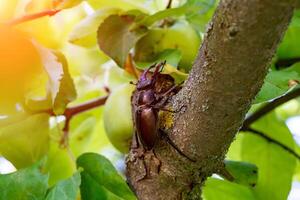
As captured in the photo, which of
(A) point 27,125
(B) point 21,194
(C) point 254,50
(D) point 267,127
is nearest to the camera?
(C) point 254,50

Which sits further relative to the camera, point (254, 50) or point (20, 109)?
point (20, 109)

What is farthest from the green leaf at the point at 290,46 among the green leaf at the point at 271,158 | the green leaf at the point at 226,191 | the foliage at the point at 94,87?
the green leaf at the point at 226,191

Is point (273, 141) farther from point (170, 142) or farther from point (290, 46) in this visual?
point (170, 142)

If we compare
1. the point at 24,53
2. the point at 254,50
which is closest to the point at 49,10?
the point at 24,53

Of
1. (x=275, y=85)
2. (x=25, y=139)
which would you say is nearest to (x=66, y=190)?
(x=25, y=139)

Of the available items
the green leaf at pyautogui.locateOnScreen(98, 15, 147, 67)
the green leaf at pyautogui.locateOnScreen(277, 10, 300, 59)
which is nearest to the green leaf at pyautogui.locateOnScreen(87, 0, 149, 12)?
the green leaf at pyautogui.locateOnScreen(98, 15, 147, 67)

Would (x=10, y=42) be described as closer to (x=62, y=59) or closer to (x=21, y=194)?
(x=62, y=59)
